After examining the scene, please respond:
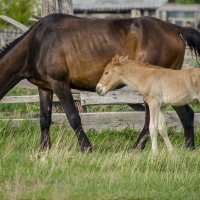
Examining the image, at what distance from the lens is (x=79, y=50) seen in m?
13.0

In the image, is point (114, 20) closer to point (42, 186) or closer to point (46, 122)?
point (46, 122)

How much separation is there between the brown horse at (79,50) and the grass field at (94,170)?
494 mm

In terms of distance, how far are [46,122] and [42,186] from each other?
370 centimetres

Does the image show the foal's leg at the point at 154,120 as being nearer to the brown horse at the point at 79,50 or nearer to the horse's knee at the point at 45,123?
the brown horse at the point at 79,50

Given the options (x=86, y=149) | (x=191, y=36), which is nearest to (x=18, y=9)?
(x=191, y=36)

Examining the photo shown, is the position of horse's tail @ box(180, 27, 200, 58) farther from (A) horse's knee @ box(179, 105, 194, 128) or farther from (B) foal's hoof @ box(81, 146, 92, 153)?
(B) foal's hoof @ box(81, 146, 92, 153)

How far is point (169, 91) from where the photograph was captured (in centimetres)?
1237

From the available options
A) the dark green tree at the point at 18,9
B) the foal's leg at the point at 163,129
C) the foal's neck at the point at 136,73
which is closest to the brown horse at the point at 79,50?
the foal's leg at the point at 163,129

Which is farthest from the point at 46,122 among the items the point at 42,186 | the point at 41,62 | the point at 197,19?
the point at 197,19

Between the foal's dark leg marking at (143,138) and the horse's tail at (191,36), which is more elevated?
the horse's tail at (191,36)

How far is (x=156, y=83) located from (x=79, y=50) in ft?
4.46

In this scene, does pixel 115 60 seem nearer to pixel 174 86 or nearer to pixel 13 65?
pixel 174 86

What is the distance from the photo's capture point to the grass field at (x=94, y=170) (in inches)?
371

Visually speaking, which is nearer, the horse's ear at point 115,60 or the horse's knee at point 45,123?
the horse's ear at point 115,60
